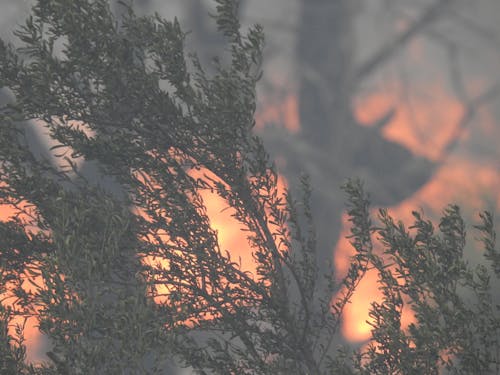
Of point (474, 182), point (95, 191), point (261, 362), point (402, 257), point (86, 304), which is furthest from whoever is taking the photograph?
point (474, 182)

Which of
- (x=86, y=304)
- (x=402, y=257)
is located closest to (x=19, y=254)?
(x=86, y=304)

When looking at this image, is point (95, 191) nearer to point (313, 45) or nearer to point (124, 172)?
point (124, 172)

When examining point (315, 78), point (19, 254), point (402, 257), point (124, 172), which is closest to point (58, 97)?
point (124, 172)

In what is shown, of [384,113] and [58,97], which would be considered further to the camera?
[384,113]

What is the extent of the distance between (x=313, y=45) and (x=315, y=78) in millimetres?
743

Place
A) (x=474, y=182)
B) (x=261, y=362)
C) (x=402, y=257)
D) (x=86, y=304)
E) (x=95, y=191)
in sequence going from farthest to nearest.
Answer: (x=474, y=182), (x=95, y=191), (x=261, y=362), (x=402, y=257), (x=86, y=304)

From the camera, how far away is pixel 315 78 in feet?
55.2

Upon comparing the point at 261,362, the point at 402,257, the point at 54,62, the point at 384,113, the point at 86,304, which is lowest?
the point at 86,304

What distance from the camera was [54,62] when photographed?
5.73 metres

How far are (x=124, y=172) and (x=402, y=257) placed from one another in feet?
7.21

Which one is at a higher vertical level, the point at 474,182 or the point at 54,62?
the point at 474,182

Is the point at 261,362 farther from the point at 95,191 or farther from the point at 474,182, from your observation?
the point at 474,182

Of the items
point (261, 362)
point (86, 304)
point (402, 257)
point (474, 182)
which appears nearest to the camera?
point (86, 304)

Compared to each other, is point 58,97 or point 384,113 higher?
point 384,113
